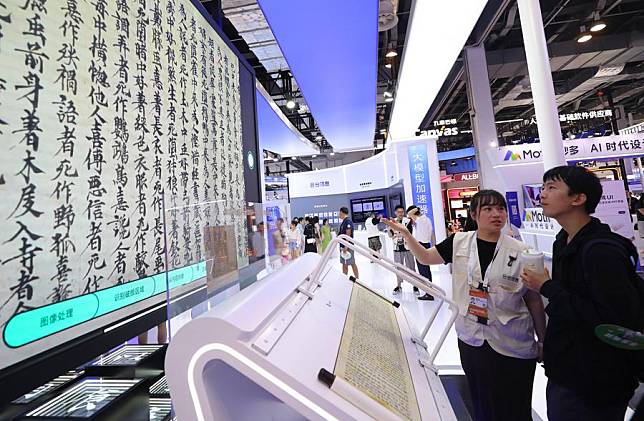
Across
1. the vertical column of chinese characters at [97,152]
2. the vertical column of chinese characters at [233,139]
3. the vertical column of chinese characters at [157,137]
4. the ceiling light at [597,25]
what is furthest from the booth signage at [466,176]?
the vertical column of chinese characters at [97,152]

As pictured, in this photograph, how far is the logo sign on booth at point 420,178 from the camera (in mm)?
7320

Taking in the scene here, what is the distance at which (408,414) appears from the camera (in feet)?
2.29

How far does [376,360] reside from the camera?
2.94 ft

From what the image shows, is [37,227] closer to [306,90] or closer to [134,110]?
[134,110]

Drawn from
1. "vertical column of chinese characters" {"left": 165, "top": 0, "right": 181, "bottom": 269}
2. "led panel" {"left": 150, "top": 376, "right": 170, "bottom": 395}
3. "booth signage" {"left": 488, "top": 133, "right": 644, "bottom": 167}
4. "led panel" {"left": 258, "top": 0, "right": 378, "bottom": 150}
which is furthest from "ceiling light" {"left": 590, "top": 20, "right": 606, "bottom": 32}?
"led panel" {"left": 150, "top": 376, "right": 170, "bottom": 395}

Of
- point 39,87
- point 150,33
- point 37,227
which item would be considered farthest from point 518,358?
point 150,33

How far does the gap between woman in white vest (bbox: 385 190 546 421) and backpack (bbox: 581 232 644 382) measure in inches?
13.0

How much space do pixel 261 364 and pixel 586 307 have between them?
3.82 feet

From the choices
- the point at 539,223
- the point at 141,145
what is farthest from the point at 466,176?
the point at 141,145

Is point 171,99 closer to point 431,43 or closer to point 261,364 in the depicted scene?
point 261,364

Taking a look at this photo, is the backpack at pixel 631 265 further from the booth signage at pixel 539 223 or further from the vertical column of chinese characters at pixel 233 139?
the booth signage at pixel 539 223

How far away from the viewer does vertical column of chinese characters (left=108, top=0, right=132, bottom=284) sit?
5.77ft

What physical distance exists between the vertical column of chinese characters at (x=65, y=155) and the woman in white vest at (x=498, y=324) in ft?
6.01

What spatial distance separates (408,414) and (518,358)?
1.07 meters
